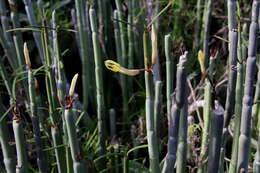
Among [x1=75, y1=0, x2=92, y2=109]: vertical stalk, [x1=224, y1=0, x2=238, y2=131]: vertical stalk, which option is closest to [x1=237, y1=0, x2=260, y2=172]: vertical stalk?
[x1=224, y1=0, x2=238, y2=131]: vertical stalk

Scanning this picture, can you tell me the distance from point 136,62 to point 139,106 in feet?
0.48

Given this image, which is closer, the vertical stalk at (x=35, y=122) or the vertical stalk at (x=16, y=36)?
the vertical stalk at (x=35, y=122)

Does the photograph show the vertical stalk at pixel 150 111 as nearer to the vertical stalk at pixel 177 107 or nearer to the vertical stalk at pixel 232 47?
the vertical stalk at pixel 177 107

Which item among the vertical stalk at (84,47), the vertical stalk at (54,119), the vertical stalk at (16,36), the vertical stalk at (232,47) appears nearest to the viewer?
the vertical stalk at (232,47)

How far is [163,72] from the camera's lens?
1.38m

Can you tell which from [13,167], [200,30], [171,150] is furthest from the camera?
[200,30]

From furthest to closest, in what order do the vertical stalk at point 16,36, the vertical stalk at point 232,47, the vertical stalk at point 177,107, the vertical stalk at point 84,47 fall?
1. the vertical stalk at point 84,47
2. the vertical stalk at point 16,36
3. the vertical stalk at point 232,47
4. the vertical stalk at point 177,107

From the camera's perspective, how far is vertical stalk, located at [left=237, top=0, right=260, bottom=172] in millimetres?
565

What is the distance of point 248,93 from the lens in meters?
0.58

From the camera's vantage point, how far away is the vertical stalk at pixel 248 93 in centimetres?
57

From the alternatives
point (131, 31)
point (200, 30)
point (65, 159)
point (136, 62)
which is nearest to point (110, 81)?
point (136, 62)

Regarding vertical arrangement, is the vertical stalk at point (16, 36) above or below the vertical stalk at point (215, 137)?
above

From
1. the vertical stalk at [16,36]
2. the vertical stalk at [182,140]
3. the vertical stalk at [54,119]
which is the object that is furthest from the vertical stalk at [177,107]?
the vertical stalk at [16,36]

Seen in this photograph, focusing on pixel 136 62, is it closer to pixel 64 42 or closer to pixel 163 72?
pixel 163 72
